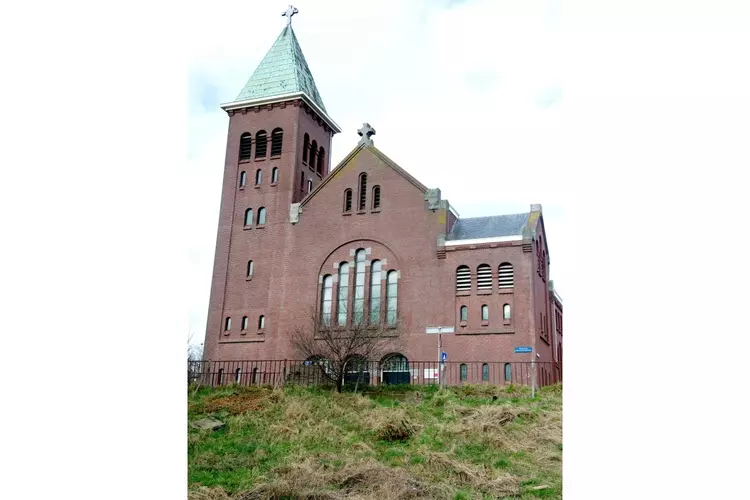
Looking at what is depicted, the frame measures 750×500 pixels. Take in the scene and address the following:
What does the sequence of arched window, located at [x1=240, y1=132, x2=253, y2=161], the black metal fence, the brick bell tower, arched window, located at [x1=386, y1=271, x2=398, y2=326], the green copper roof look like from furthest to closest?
1. arched window, located at [x1=240, y1=132, x2=253, y2=161]
2. the green copper roof
3. the brick bell tower
4. arched window, located at [x1=386, y1=271, x2=398, y2=326]
5. the black metal fence

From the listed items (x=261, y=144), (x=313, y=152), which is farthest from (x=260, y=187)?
(x=313, y=152)

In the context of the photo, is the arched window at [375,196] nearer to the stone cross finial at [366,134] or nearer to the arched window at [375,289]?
the stone cross finial at [366,134]

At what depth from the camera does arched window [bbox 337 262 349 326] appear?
81.0 feet

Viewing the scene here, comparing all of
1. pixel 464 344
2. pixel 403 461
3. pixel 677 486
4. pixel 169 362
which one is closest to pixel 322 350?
pixel 464 344

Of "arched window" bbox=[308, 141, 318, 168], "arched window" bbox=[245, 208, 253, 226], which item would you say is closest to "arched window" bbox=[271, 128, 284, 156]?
"arched window" bbox=[308, 141, 318, 168]

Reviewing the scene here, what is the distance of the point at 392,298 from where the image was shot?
80.1 feet

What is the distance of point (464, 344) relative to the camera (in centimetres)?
2288

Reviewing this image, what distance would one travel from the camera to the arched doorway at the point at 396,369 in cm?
2319

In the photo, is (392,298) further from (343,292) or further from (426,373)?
(426,373)

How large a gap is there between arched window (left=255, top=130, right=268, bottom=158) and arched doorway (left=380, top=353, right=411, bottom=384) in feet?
36.1

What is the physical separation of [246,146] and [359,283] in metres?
8.70

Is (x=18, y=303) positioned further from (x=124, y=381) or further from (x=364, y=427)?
(x=364, y=427)

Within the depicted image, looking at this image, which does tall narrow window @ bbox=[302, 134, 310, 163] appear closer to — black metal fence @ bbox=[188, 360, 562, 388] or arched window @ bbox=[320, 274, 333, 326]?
arched window @ bbox=[320, 274, 333, 326]

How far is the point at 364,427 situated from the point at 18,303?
7868 millimetres
